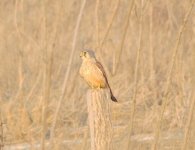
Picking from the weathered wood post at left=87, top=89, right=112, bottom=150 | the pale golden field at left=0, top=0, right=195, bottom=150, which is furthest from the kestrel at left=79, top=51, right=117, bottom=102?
the weathered wood post at left=87, top=89, right=112, bottom=150

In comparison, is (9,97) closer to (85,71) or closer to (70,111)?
(70,111)

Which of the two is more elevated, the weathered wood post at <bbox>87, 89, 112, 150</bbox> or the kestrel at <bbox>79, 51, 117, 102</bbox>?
the kestrel at <bbox>79, 51, 117, 102</bbox>

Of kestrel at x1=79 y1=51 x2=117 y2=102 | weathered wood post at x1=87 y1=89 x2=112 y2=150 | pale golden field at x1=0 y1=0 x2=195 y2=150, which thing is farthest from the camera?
pale golden field at x1=0 y1=0 x2=195 y2=150

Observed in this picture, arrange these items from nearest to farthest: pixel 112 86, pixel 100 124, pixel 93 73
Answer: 1. pixel 100 124
2. pixel 93 73
3. pixel 112 86

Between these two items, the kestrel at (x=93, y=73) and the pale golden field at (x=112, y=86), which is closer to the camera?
the kestrel at (x=93, y=73)

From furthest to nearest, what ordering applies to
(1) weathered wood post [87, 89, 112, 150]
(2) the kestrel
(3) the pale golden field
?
1. (3) the pale golden field
2. (2) the kestrel
3. (1) weathered wood post [87, 89, 112, 150]

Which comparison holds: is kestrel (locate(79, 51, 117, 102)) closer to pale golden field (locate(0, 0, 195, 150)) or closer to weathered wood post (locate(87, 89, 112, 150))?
pale golden field (locate(0, 0, 195, 150))

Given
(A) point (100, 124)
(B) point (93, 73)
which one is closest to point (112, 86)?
(B) point (93, 73)

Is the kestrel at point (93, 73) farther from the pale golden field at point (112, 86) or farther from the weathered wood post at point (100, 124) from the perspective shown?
the weathered wood post at point (100, 124)

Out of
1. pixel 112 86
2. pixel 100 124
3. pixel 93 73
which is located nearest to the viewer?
pixel 100 124

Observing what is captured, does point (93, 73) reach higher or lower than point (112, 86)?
higher

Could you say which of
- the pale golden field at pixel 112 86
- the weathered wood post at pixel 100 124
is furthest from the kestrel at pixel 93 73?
the weathered wood post at pixel 100 124

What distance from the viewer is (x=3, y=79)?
5797 millimetres

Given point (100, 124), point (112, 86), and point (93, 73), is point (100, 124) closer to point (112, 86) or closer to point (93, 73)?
point (93, 73)
